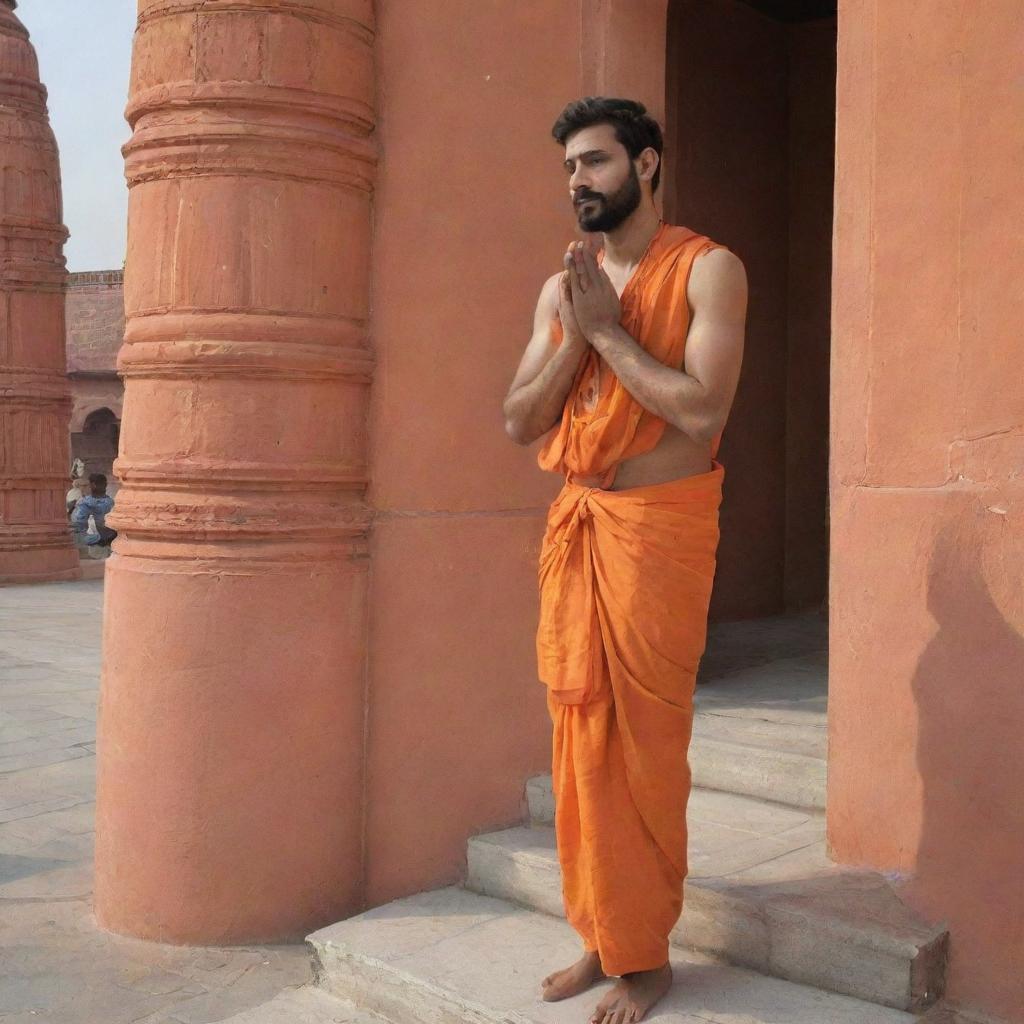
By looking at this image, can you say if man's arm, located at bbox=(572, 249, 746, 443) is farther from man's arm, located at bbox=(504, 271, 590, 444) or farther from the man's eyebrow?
the man's eyebrow

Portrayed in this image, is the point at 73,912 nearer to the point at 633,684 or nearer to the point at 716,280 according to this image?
the point at 633,684

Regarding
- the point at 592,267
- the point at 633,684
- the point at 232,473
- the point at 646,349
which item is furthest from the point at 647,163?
the point at 232,473

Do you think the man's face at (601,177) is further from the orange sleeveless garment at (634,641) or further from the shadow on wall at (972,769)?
the shadow on wall at (972,769)

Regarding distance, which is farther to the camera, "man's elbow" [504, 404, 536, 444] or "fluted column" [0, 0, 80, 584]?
"fluted column" [0, 0, 80, 584]

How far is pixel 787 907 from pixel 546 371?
59.2 inches

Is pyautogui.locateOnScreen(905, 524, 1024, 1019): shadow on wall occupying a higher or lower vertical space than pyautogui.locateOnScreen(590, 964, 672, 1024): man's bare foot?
higher

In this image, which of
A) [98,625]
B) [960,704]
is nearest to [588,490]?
[960,704]

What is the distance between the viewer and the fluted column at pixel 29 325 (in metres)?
13.7

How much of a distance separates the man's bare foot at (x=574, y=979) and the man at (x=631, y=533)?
0.51 ft

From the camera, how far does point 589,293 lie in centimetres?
290

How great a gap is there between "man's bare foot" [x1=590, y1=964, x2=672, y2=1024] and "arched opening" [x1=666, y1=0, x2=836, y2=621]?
4350mm

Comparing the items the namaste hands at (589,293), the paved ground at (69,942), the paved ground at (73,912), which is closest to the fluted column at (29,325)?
the paved ground at (73,912)

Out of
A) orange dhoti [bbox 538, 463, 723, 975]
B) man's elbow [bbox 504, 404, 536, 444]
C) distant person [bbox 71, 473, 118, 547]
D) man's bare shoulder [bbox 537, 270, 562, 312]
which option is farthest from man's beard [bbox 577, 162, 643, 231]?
distant person [bbox 71, 473, 118, 547]

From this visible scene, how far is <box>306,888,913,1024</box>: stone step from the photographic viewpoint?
308 centimetres
